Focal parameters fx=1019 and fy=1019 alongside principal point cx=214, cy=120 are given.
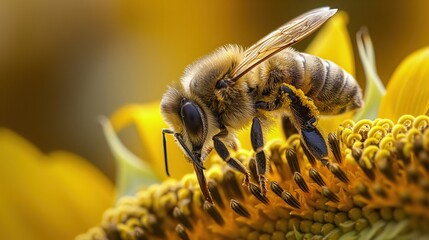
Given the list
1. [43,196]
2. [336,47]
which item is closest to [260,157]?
[336,47]

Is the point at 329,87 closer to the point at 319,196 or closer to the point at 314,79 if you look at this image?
the point at 314,79

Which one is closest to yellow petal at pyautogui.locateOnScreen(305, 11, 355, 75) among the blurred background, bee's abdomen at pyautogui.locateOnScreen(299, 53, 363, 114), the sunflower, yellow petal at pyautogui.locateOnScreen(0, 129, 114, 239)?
the sunflower

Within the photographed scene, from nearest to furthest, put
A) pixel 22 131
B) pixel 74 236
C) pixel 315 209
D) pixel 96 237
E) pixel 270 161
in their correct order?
1. pixel 315 209
2. pixel 270 161
3. pixel 96 237
4. pixel 74 236
5. pixel 22 131

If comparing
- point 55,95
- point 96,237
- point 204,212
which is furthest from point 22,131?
point 204,212

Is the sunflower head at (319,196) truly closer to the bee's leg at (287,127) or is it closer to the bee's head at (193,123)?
the bee's leg at (287,127)

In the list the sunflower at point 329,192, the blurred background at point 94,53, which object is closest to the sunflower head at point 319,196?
the sunflower at point 329,192

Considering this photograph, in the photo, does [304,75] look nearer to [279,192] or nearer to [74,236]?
[279,192]

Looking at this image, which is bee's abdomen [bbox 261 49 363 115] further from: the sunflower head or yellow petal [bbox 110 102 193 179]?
yellow petal [bbox 110 102 193 179]
